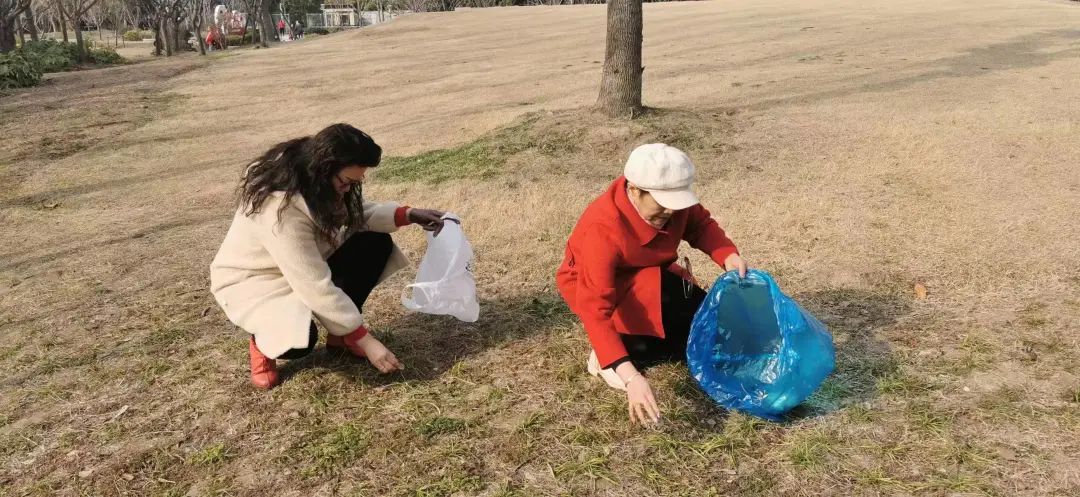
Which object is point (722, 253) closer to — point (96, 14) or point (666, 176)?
point (666, 176)

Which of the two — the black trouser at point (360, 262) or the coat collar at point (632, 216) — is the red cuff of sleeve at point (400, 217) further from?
the coat collar at point (632, 216)

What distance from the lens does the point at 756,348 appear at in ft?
9.25

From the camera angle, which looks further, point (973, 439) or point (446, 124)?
point (446, 124)

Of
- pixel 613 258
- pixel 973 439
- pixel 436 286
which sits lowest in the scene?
pixel 973 439

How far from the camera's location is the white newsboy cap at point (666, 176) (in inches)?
88.7

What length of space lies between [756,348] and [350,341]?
4.98 ft

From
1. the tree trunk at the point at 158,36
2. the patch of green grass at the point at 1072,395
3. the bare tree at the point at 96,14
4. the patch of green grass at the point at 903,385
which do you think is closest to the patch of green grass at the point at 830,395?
the patch of green grass at the point at 903,385

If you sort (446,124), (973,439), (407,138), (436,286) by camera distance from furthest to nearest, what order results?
(446,124) → (407,138) → (436,286) → (973,439)

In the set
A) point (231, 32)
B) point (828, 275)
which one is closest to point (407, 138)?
point (828, 275)

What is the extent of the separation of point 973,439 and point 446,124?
6862 mm

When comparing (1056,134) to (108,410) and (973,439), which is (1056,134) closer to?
(973,439)

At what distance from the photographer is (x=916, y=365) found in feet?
9.41

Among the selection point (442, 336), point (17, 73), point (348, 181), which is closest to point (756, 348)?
point (442, 336)

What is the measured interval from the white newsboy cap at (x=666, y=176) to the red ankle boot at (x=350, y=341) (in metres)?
1.12
